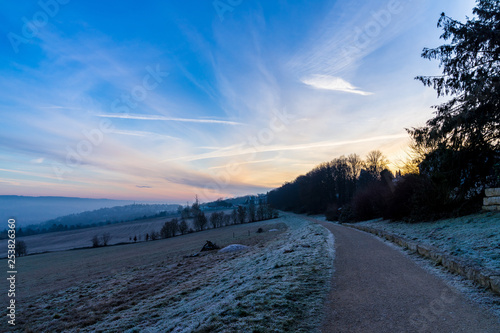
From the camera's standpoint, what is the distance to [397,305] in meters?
5.01

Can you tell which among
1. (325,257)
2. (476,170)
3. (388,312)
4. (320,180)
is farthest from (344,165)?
(388,312)

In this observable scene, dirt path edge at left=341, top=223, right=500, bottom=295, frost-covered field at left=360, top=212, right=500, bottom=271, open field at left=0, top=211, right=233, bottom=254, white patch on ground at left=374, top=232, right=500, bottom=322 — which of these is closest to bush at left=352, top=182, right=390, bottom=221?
frost-covered field at left=360, top=212, right=500, bottom=271

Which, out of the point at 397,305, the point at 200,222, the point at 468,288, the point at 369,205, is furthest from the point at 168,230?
the point at 468,288

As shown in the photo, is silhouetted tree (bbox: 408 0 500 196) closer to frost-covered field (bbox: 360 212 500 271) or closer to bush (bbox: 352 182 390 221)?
frost-covered field (bbox: 360 212 500 271)

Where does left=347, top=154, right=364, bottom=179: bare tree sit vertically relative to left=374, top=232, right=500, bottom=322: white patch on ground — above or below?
above

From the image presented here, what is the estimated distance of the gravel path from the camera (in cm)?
416

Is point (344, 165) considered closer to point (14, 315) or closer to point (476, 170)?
point (476, 170)

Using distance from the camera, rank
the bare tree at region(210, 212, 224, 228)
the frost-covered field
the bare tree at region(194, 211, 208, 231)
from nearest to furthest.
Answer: the frost-covered field < the bare tree at region(194, 211, 208, 231) < the bare tree at region(210, 212, 224, 228)

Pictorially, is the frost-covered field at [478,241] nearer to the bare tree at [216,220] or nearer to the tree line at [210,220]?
the tree line at [210,220]

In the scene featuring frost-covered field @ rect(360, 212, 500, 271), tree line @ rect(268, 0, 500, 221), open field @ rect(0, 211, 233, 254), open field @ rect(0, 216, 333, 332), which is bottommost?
open field @ rect(0, 211, 233, 254)

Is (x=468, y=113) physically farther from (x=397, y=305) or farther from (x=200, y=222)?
(x=200, y=222)

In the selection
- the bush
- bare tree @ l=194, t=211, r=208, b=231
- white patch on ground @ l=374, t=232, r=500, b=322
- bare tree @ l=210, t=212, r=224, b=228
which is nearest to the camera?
white patch on ground @ l=374, t=232, r=500, b=322

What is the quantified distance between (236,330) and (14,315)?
41.0 ft

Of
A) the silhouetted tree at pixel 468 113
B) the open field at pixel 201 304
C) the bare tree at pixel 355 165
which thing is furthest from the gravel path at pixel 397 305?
the bare tree at pixel 355 165
